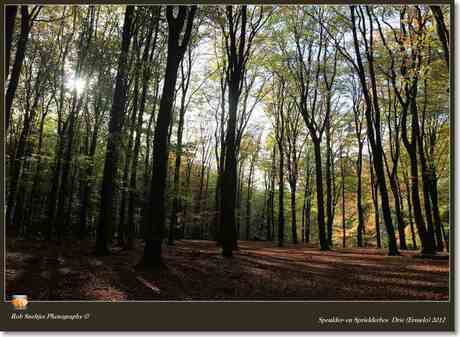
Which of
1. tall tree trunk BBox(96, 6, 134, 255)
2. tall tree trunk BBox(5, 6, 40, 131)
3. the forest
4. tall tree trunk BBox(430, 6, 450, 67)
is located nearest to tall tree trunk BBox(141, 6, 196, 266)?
the forest

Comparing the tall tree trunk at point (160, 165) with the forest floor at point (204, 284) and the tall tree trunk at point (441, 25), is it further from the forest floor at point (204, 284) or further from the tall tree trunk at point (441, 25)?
the tall tree trunk at point (441, 25)

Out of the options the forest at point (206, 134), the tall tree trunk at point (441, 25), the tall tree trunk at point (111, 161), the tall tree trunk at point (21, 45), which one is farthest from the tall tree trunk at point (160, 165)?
the tall tree trunk at point (441, 25)

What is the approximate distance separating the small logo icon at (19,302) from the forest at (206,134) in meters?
0.42

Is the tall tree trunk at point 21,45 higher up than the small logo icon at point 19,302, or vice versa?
the tall tree trunk at point 21,45

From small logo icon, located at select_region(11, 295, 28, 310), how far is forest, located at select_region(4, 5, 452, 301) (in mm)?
423

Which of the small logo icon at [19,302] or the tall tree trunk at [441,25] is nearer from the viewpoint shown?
the small logo icon at [19,302]

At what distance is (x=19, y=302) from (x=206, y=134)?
27.7 metres

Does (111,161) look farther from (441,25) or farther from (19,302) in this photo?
(441,25)

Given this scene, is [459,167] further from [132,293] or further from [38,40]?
[38,40]

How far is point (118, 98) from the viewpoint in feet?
33.6

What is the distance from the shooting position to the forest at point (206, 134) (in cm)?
608

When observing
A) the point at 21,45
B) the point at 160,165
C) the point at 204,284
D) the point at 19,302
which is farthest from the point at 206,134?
the point at 19,302

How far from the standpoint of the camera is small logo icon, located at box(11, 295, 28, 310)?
3.93m

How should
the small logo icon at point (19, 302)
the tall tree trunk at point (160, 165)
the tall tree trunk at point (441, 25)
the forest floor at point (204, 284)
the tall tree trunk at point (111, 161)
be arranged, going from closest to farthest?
the small logo icon at point (19, 302) < the forest floor at point (204, 284) < the tall tree trunk at point (441, 25) < the tall tree trunk at point (160, 165) < the tall tree trunk at point (111, 161)
